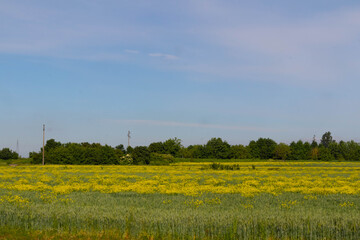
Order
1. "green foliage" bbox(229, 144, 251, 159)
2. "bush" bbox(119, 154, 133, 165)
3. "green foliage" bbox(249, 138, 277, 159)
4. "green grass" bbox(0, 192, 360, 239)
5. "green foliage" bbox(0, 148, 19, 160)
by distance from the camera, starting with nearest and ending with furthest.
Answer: "green grass" bbox(0, 192, 360, 239) → "bush" bbox(119, 154, 133, 165) → "green foliage" bbox(0, 148, 19, 160) → "green foliage" bbox(229, 144, 251, 159) → "green foliage" bbox(249, 138, 277, 159)

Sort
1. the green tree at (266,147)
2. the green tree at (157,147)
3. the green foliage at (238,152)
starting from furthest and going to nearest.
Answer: the green tree at (266,147) → the green tree at (157,147) → the green foliage at (238,152)

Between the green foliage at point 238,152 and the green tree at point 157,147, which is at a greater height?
the green tree at point 157,147

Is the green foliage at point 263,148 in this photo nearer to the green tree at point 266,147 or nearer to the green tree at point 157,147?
the green tree at point 266,147

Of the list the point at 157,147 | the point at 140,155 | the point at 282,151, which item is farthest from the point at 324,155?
the point at 140,155

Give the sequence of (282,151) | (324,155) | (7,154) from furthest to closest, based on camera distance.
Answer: (282,151) → (324,155) → (7,154)

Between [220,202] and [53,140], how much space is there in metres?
110

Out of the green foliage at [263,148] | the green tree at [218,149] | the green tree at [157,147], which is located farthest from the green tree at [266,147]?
the green tree at [157,147]

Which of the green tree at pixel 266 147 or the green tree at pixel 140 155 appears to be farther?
the green tree at pixel 266 147

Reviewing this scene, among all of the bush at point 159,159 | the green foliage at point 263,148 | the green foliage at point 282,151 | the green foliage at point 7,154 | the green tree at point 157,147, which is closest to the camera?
the bush at point 159,159

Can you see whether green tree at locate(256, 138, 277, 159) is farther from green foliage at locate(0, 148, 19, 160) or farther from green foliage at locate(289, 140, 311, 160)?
green foliage at locate(0, 148, 19, 160)

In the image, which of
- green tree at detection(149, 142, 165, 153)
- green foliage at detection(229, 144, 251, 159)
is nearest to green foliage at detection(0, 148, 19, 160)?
green tree at detection(149, 142, 165, 153)

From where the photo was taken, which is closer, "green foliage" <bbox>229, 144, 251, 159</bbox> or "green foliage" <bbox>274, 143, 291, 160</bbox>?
"green foliage" <bbox>229, 144, 251, 159</bbox>

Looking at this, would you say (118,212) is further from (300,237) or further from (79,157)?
(79,157)

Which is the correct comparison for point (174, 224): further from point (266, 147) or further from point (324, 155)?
point (266, 147)
